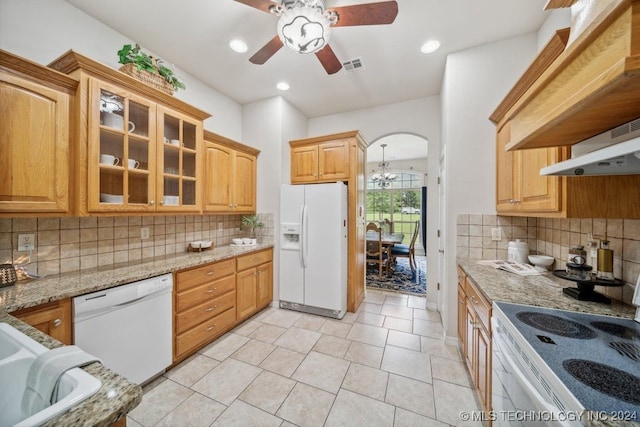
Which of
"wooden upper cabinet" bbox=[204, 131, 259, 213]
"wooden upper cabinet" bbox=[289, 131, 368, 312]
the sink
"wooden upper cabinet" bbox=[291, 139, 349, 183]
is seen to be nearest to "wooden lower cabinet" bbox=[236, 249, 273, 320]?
"wooden upper cabinet" bbox=[204, 131, 259, 213]

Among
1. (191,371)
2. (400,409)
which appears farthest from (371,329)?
(191,371)

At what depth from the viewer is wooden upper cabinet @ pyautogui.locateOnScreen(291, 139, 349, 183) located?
123 inches

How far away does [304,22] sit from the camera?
1.51m

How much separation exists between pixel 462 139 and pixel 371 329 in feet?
7.48

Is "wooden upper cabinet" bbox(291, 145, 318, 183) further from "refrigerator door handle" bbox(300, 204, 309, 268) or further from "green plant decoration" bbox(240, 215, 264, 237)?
"green plant decoration" bbox(240, 215, 264, 237)

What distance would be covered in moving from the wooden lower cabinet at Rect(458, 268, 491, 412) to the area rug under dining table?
6.30 ft

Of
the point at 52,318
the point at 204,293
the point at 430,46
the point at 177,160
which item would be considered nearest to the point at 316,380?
the point at 204,293

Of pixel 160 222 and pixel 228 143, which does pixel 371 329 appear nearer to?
pixel 160 222

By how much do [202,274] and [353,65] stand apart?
2.71m

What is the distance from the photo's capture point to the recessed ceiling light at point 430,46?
7.44ft

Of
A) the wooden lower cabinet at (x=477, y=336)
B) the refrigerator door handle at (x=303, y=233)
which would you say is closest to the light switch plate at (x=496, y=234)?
the wooden lower cabinet at (x=477, y=336)

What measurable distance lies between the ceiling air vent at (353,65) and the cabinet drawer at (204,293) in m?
2.67

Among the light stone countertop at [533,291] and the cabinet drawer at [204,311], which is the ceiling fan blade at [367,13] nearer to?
the light stone countertop at [533,291]

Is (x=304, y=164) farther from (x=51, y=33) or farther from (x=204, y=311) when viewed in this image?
(x=51, y=33)
